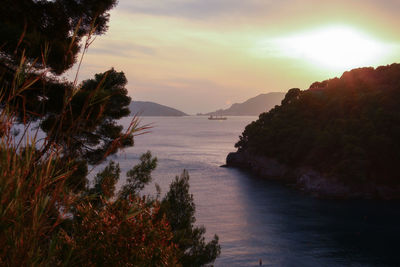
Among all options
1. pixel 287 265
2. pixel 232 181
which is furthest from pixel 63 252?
pixel 232 181

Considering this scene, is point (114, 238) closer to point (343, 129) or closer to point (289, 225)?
point (289, 225)

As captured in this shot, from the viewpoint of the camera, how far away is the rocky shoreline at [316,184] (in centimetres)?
5944

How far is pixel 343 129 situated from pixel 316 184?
12.4 meters

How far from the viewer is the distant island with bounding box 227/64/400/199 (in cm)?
6072

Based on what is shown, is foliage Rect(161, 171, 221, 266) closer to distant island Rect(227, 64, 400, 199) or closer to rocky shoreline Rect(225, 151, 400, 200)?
rocky shoreline Rect(225, 151, 400, 200)

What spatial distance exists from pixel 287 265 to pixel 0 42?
33429 millimetres

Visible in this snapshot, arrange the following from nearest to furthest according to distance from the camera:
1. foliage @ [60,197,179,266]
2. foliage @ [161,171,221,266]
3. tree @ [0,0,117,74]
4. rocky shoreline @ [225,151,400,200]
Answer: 1. foliage @ [60,197,179,266]
2. tree @ [0,0,117,74]
3. foliage @ [161,171,221,266]
4. rocky shoreline @ [225,151,400,200]

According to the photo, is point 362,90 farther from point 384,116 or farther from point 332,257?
point 332,257

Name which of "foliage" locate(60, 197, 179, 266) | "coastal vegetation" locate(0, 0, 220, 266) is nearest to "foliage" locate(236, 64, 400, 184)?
"coastal vegetation" locate(0, 0, 220, 266)

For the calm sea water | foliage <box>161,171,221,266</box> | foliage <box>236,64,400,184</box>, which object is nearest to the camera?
foliage <box>161,171,221,266</box>

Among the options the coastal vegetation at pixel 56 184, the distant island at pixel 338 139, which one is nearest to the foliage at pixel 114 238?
the coastal vegetation at pixel 56 184

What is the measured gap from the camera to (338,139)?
66312 mm

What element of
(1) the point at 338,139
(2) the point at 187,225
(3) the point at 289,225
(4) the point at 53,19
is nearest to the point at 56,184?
(4) the point at 53,19

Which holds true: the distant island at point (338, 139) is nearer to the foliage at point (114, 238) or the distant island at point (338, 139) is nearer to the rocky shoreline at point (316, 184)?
the rocky shoreline at point (316, 184)
